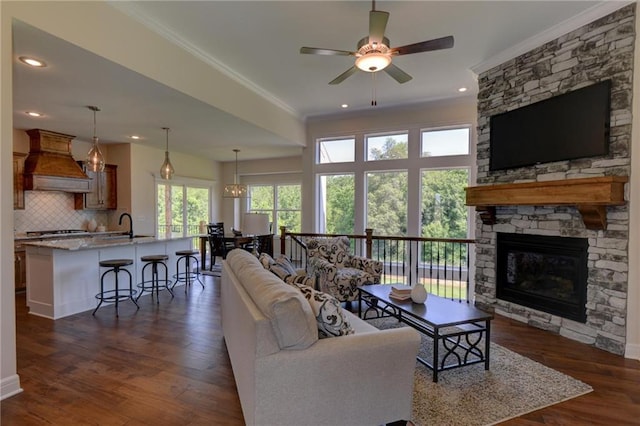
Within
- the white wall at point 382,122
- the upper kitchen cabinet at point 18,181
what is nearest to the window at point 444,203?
the white wall at point 382,122

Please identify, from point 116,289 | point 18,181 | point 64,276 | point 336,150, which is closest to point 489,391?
point 116,289

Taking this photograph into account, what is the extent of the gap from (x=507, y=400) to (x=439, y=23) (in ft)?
11.6

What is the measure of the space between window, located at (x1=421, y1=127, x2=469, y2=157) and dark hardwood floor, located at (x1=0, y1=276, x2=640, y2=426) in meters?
3.22

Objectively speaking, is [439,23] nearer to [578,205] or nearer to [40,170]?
[578,205]

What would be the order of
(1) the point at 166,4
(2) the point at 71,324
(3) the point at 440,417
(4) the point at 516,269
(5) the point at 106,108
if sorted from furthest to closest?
1. (5) the point at 106,108
2. (4) the point at 516,269
3. (2) the point at 71,324
4. (1) the point at 166,4
5. (3) the point at 440,417

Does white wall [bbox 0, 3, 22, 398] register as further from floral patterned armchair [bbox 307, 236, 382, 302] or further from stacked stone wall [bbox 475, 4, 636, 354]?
stacked stone wall [bbox 475, 4, 636, 354]

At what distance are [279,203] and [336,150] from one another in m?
2.90

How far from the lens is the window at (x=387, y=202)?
6.48 meters

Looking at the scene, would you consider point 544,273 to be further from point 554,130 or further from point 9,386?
point 9,386

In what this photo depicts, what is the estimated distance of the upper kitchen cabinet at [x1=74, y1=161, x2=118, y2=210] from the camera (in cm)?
657

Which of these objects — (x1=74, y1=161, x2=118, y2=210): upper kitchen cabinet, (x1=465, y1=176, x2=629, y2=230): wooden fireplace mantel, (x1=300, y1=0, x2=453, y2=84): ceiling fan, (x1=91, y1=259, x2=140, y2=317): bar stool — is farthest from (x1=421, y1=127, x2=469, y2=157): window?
Answer: (x1=74, y1=161, x2=118, y2=210): upper kitchen cabinet

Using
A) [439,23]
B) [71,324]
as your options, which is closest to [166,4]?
[439,23]

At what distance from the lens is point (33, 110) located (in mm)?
4566

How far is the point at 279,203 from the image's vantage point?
30.5 feet
